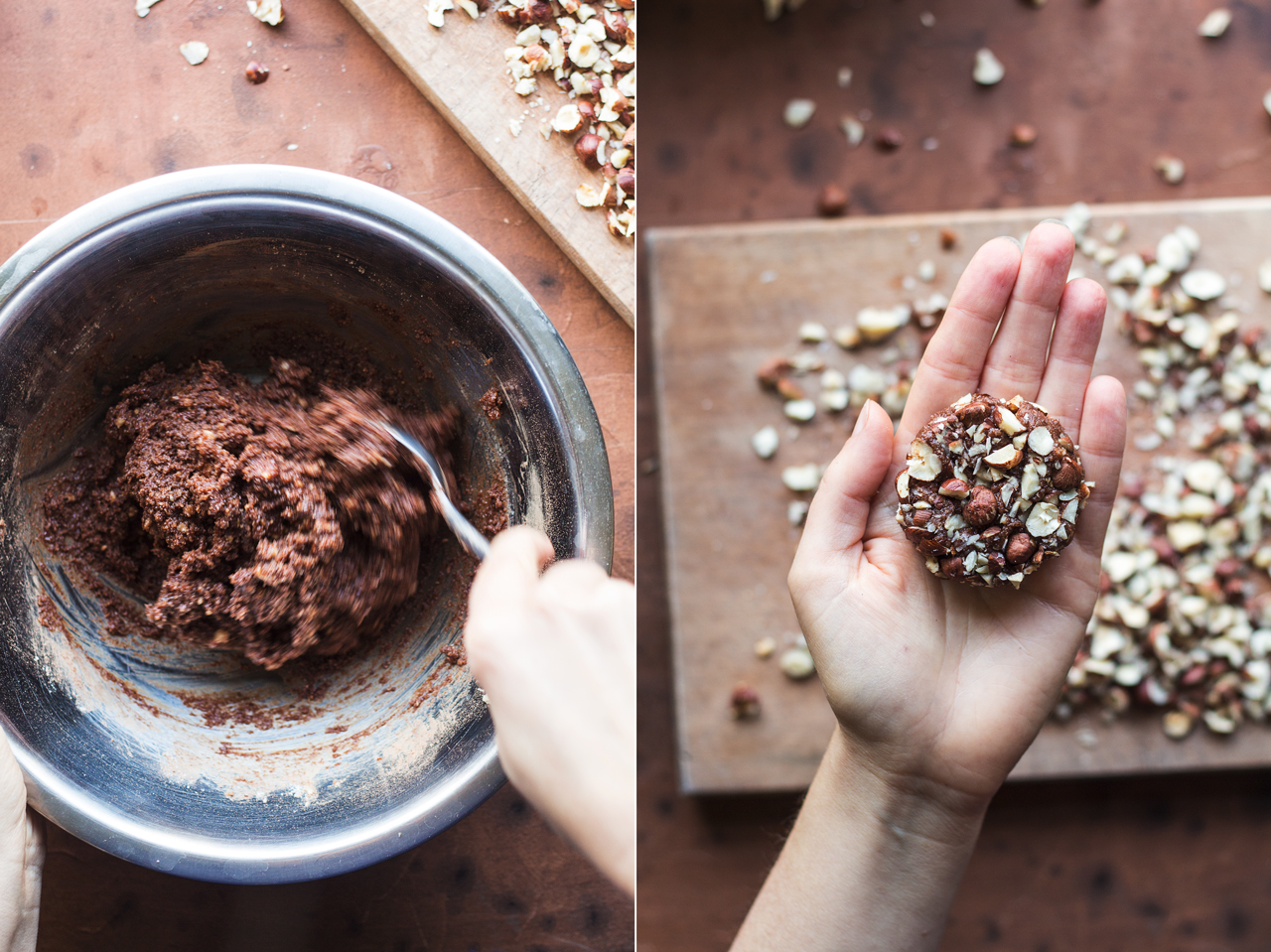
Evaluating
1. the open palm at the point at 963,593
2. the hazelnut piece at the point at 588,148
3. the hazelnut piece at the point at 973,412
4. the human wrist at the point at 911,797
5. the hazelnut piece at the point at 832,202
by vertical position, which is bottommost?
the human wrist at the point at 911,797

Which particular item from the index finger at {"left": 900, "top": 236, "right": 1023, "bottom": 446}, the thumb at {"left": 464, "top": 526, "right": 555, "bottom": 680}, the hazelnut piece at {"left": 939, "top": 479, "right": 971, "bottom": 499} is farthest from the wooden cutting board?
the thumb at {"left": 464, "top": 526, "right": 555, "bottom": 680}

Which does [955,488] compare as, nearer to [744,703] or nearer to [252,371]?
[744,703]

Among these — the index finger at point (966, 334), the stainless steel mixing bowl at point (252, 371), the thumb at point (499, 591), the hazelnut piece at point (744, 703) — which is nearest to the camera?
the thumb at point (499, 591)

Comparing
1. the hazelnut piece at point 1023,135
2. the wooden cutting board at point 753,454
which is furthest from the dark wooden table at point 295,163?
the hazelnut piece at point 1023,135

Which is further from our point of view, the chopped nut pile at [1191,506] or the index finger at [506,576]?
the chopped nut pile at [1191,506]

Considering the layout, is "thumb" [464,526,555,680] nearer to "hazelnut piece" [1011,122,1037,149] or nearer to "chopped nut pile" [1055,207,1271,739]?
"chopped nut pile" [1055,207,1271,739]

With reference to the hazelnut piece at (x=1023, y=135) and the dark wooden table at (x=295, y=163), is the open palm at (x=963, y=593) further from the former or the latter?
the hazelnut piece at (x=1023, y=135)

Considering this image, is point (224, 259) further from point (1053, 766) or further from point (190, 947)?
point (1053, 766)

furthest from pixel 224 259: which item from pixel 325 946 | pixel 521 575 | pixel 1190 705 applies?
pixel 1190 705
